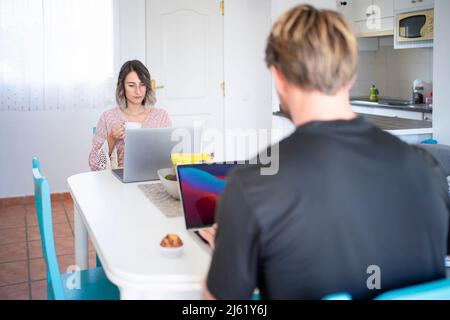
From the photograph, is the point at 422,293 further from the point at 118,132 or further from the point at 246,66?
the point at 246,66

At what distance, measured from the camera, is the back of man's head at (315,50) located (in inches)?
38.1

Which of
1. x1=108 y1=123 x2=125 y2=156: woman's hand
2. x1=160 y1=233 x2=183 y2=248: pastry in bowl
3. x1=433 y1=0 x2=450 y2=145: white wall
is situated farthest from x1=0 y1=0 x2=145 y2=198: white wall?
x1=160 y1=233 x2=183 y2=248: pastry in bowl

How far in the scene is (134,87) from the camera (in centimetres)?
300

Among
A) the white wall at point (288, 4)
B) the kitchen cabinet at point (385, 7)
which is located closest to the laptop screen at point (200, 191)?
the white wall at point (288, 4)

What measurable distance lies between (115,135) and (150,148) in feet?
2.28

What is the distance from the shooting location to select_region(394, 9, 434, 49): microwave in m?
4.42

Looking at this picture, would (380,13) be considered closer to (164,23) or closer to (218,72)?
(218,72)

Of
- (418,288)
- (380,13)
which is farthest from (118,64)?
(418,288)

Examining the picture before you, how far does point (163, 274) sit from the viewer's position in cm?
117

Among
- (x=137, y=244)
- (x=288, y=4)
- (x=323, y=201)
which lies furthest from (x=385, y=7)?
(x=323, y=201)

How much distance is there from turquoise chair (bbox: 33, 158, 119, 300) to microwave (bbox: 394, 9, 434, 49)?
3.64m

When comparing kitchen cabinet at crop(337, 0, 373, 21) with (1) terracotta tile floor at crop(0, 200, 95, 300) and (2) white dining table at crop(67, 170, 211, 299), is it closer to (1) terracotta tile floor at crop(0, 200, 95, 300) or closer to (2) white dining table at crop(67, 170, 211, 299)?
(1) terracotta tile floor at crop(0, 200, 95, 300)

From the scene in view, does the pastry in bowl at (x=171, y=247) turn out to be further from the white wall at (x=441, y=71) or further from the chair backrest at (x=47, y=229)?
the white wall at (x=441, y=71)
